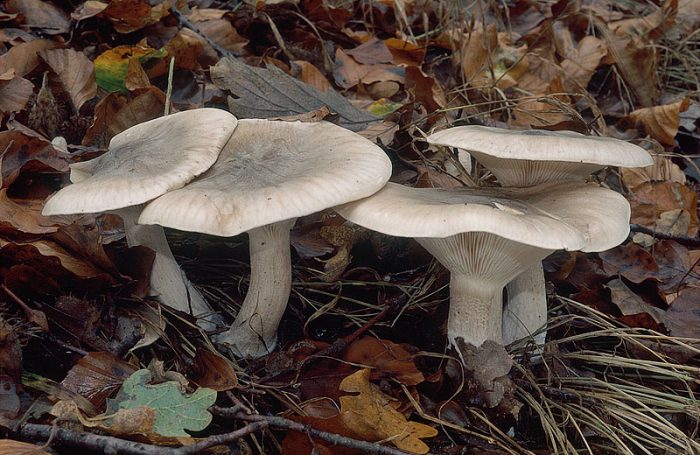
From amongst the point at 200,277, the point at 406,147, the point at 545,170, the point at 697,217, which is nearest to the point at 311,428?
the point at 200,277

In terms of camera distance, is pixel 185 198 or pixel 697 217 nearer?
pixel 185 198

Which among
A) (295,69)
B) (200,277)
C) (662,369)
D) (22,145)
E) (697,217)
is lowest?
(697,217)

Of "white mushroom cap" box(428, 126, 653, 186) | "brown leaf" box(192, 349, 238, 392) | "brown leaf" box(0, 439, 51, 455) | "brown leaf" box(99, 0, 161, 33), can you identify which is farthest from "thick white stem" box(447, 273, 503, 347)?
"brown leaf" box(99, 0, 161, 33)

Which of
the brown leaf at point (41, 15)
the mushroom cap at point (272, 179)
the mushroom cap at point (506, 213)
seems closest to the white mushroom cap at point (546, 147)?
the mushroom cap at point (506, 213)

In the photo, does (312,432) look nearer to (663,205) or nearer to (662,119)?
(663,205)

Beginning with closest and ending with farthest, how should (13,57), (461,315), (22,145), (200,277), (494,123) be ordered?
(461,315) < (22,145) < (200,277) < (13,57) < (494,123)

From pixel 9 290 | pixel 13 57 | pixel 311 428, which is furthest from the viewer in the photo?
pixel 13 57

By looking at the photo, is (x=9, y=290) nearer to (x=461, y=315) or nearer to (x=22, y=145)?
(x=22, y=145)
